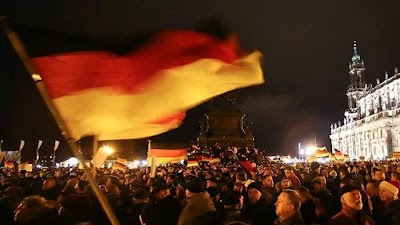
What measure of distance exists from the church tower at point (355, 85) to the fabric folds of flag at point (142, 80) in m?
152

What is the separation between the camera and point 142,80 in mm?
5250

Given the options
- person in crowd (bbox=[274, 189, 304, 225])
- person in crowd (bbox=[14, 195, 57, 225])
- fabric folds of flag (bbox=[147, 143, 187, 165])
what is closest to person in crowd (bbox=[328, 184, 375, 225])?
person in crowd (bbox=[274, 189, 304, 225])

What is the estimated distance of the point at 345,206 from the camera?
568 centimetres

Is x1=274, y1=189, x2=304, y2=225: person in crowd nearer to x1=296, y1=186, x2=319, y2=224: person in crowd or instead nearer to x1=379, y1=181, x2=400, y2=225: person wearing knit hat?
x1=296, y1=186, x2=319, y2=224: person in crowd

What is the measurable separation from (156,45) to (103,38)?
616 millimetres

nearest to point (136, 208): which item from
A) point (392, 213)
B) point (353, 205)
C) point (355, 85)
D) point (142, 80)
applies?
point (142, 80)

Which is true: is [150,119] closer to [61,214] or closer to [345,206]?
[61,214]

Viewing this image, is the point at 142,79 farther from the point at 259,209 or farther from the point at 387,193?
the point at 387,193

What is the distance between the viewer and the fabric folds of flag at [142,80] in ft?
16.0

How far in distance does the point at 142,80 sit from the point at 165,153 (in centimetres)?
1463

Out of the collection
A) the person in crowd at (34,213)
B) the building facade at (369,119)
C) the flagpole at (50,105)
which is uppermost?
the building facade at (369,119)

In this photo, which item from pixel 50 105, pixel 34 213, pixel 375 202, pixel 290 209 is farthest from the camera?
pixel 375 202

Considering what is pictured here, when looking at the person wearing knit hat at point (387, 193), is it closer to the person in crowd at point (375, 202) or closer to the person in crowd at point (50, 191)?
the person in crowd at point (375, 202)

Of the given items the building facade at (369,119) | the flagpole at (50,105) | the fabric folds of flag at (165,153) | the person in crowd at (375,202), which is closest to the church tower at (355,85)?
the building facade at (369,119)
